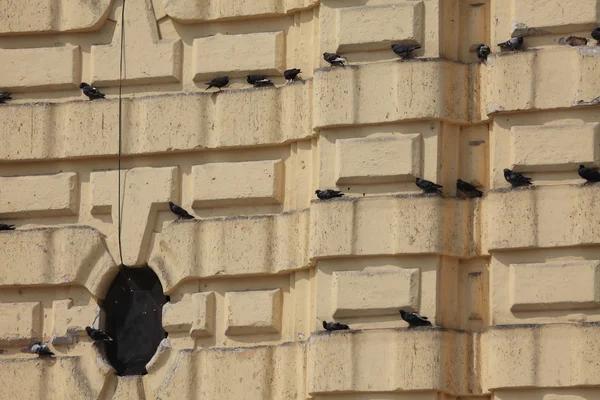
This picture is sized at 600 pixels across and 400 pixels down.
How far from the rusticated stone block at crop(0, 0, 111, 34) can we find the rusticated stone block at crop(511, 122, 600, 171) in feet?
13.1

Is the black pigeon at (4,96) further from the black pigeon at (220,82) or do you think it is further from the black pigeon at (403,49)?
the black pigeon at (403,49)

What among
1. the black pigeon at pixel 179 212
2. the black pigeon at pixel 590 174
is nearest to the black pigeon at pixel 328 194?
the black pigeon at pixel 179 212

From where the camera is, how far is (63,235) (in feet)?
60.3

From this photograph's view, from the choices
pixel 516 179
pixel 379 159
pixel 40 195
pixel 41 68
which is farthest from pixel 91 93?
pixel 516 179

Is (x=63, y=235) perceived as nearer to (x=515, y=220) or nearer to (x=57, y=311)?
(x=57, y=311)

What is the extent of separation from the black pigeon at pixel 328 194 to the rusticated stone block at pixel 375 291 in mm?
616

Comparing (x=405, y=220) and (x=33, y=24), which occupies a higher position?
(x=33, y=24)

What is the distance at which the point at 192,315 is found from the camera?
1789 cm

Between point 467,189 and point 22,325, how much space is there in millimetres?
3998

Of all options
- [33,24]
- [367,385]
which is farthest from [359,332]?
[33,24]

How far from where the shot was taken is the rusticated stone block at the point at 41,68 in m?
18.8

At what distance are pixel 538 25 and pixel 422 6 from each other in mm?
956

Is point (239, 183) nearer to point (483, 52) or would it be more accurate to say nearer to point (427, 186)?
point (427, 186)

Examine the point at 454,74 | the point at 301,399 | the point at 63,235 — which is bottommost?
the point at 301,399
